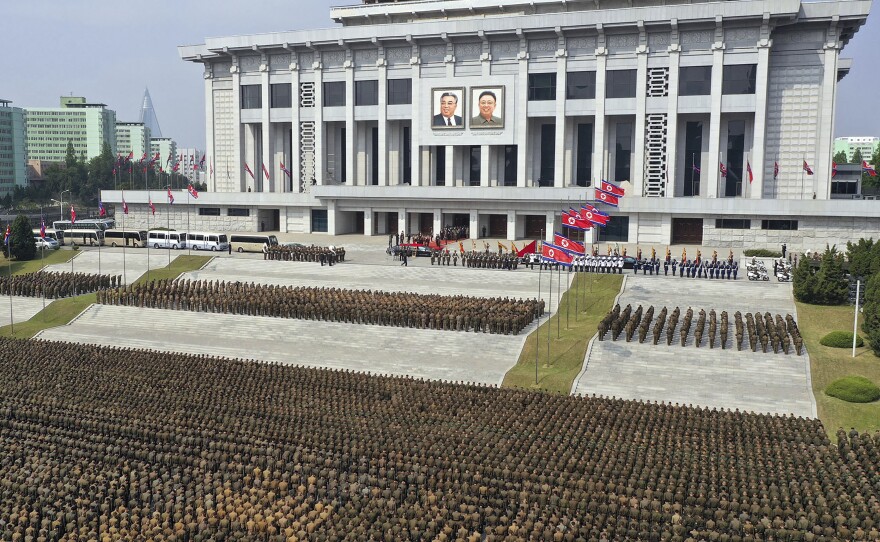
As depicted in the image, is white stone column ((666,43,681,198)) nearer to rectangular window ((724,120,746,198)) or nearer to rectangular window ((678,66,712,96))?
rectangular window ((678,66,712,96))

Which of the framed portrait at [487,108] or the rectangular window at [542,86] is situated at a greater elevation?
the rectangular window at [542,86]

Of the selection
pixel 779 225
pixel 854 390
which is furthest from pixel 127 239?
pixel 854 390

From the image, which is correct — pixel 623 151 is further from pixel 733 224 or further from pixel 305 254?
pixel 305 254

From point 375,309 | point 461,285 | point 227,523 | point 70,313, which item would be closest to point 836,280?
point 461,285

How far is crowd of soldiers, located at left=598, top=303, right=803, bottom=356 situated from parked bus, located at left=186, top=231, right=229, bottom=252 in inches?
1251

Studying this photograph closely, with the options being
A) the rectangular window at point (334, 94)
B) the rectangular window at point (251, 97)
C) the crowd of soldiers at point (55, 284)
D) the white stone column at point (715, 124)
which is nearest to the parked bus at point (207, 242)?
the crowd of soldiers at point (55, 284)

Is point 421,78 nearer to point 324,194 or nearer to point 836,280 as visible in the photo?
point 324,194

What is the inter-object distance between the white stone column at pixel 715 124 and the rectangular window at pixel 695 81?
0.75m

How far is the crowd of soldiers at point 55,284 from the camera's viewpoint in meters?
41.7

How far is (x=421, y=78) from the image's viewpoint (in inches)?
2473

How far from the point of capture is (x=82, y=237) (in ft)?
185

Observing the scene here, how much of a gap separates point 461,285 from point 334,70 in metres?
31.7

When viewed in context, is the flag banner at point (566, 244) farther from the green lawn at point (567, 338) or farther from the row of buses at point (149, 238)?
the row of buses at point (149, 238)

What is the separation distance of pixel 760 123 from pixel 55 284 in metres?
45.4
